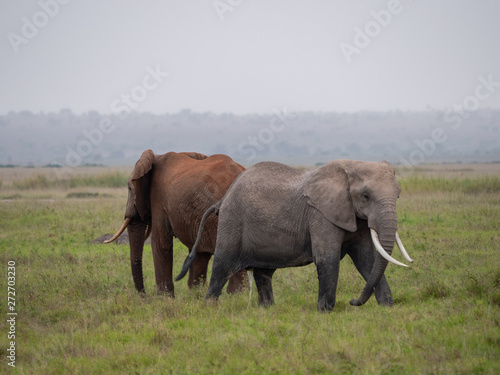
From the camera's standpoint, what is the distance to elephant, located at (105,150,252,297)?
28.4ft

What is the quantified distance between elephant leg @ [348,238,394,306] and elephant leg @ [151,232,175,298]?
2.91m

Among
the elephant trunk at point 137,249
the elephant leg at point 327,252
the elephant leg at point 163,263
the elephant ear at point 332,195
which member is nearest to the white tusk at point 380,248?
the elephant ear at point 332,195

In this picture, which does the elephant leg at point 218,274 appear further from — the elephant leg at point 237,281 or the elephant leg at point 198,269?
the elephant leg at point 198,269

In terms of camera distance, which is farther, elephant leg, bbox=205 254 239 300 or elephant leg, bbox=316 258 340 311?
elephant leg, bbox=205 254 239 300

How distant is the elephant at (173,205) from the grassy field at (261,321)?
467 mm

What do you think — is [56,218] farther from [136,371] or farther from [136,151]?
[136,151]

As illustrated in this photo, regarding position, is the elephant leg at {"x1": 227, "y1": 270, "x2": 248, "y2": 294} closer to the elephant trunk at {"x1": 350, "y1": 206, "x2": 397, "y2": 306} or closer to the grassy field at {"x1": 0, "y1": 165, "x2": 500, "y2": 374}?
the grassy field at {"x1": 0, "y1": 165, "x2": 500, "y2": 374}

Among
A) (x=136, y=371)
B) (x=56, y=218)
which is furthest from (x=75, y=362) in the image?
(x=56, y=218)

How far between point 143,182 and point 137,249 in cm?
105

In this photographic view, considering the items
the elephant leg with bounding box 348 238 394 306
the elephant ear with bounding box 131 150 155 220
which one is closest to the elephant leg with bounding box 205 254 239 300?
the elephant leg with bounding box 348 238 394 306

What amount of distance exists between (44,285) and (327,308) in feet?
15.5

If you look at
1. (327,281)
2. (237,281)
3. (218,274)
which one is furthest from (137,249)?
(327,281)

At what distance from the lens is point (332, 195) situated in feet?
23.0

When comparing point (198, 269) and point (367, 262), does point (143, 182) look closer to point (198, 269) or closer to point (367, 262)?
point (198, 269)
